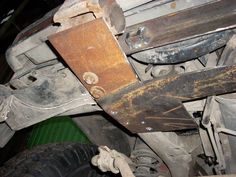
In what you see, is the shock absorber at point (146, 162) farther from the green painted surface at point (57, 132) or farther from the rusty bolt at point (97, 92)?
the green painted surface at point (57, 132)

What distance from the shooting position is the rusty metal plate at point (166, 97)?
784 mm

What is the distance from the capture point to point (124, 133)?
171 centimetres

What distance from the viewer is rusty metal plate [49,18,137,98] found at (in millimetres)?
702

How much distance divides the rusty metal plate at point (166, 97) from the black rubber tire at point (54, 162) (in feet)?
2.01

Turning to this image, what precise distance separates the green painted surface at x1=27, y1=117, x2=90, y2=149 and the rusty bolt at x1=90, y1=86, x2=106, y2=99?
7.31 feet

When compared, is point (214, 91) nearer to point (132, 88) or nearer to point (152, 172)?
point (132, 88)

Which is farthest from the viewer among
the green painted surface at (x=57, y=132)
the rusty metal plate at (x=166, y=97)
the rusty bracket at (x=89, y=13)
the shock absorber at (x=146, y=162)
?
the green painted surface at (x=57, y=132)

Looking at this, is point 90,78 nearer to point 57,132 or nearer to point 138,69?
point 138,69

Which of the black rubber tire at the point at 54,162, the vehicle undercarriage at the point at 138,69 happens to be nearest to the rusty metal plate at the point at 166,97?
the vehicle undercarriage at the point at 138,69

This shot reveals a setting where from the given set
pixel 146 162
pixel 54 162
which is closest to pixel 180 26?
pixel 146 162

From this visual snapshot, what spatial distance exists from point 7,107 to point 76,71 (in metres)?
Result: 0.37

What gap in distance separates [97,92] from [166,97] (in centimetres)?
21

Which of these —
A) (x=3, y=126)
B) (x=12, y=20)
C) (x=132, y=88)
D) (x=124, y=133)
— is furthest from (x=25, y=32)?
(x=12, y=20)

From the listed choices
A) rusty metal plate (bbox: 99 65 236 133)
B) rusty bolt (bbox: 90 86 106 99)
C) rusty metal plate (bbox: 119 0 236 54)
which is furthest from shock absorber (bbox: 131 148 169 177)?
rusty metal plate (bbox: 119 0 236 54)
